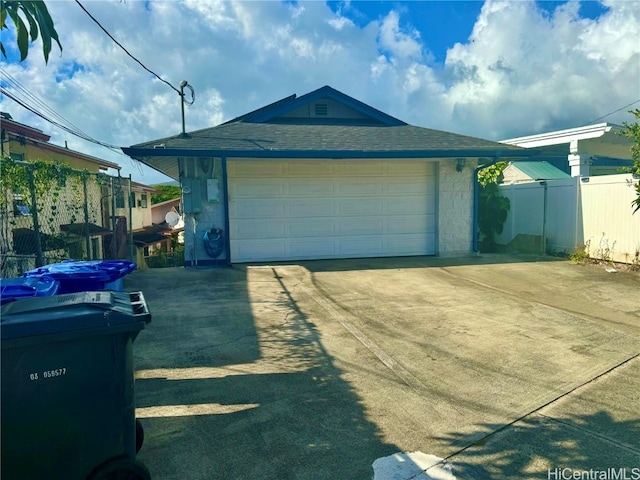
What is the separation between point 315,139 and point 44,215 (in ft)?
19.7

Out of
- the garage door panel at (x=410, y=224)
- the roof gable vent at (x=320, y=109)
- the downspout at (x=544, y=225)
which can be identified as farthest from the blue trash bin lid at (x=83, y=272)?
the downspout at (x=544, y=225)

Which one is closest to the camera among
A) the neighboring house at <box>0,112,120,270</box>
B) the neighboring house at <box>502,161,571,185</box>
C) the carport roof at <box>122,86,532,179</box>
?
the neighboring house at <box>0,112,120,270</box>

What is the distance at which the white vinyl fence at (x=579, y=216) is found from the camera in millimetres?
9883

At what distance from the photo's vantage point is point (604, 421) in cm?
334

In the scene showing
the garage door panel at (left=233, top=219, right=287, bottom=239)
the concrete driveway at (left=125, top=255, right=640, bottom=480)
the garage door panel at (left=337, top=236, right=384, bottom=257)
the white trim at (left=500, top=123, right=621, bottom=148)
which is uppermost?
the white trim at (left=500, top=123, right=621, bottom=148)

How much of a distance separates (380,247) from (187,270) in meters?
4.66

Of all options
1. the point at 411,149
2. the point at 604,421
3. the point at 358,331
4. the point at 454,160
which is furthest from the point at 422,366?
the point at 454,160

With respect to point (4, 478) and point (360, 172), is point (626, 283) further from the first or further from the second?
point (4, 478)

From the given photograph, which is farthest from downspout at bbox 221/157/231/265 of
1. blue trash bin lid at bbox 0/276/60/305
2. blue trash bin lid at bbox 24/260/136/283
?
blue trash bin lid at bbox 0/276/60/305

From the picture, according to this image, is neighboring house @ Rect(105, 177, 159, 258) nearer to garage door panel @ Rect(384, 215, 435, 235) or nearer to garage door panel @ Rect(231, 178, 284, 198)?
garage door panel @ Rect(231, 178, 284, 198)

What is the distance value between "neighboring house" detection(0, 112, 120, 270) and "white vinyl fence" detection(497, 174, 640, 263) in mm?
10768

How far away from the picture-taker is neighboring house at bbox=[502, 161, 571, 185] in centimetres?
1825

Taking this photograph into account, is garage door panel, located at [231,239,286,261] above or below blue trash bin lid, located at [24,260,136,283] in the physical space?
below

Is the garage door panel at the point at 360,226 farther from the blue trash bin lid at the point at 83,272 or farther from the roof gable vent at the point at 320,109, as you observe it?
the blue trash bin lid at the point at 83,272
